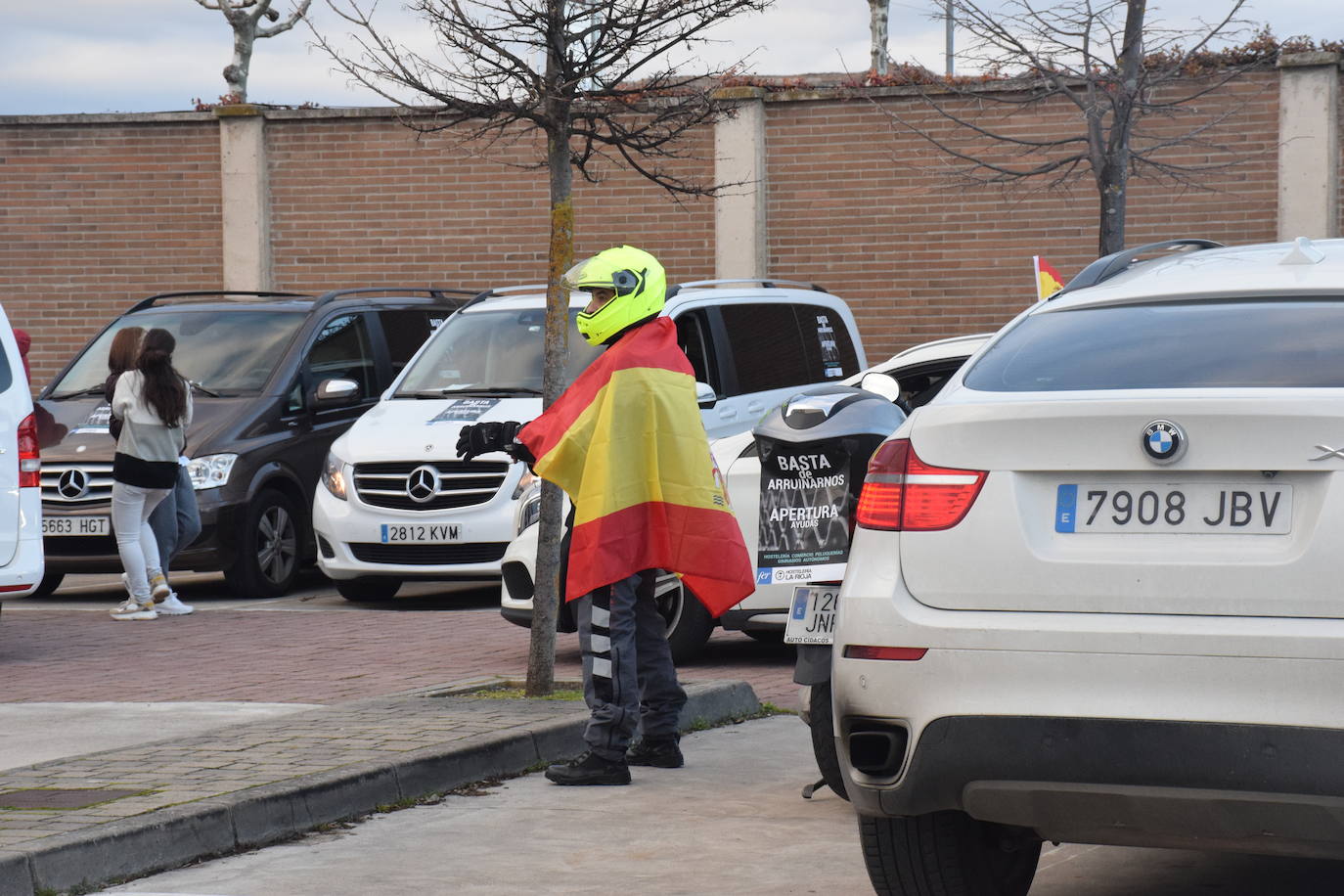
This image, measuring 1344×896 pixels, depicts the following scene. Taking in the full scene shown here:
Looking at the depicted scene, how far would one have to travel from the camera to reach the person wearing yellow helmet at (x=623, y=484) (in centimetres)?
636

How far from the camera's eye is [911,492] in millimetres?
4168

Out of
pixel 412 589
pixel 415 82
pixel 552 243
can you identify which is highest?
pixel 415 82

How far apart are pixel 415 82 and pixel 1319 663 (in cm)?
539

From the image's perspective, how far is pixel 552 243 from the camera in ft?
25.8

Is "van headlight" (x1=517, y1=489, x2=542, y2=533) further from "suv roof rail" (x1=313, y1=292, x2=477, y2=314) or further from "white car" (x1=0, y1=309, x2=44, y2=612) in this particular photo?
"suv roof rail" (x1=313, y1=292, x2=477, y2=314)

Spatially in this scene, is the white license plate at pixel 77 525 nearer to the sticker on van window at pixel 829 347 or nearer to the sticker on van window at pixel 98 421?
the sticker on van window at pixel 98 421

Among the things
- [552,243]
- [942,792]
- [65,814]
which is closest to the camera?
[942,792]

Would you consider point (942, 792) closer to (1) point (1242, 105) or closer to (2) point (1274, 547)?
(2) point (1274, 547)

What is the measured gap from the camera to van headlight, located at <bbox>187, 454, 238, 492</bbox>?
12.7m

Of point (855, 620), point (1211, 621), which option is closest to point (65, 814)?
point (855, 620)

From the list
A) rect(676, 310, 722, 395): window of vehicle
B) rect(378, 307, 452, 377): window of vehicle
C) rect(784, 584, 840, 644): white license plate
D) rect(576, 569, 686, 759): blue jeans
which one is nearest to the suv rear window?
rect(784, 584, 840, 644): white license plate

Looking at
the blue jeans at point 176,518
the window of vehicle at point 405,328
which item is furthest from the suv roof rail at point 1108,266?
the window of vehicle at point 405,328

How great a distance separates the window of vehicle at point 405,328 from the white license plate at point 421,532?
275 cm

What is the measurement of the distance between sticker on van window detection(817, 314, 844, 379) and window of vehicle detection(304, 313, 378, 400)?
345 centimetres
